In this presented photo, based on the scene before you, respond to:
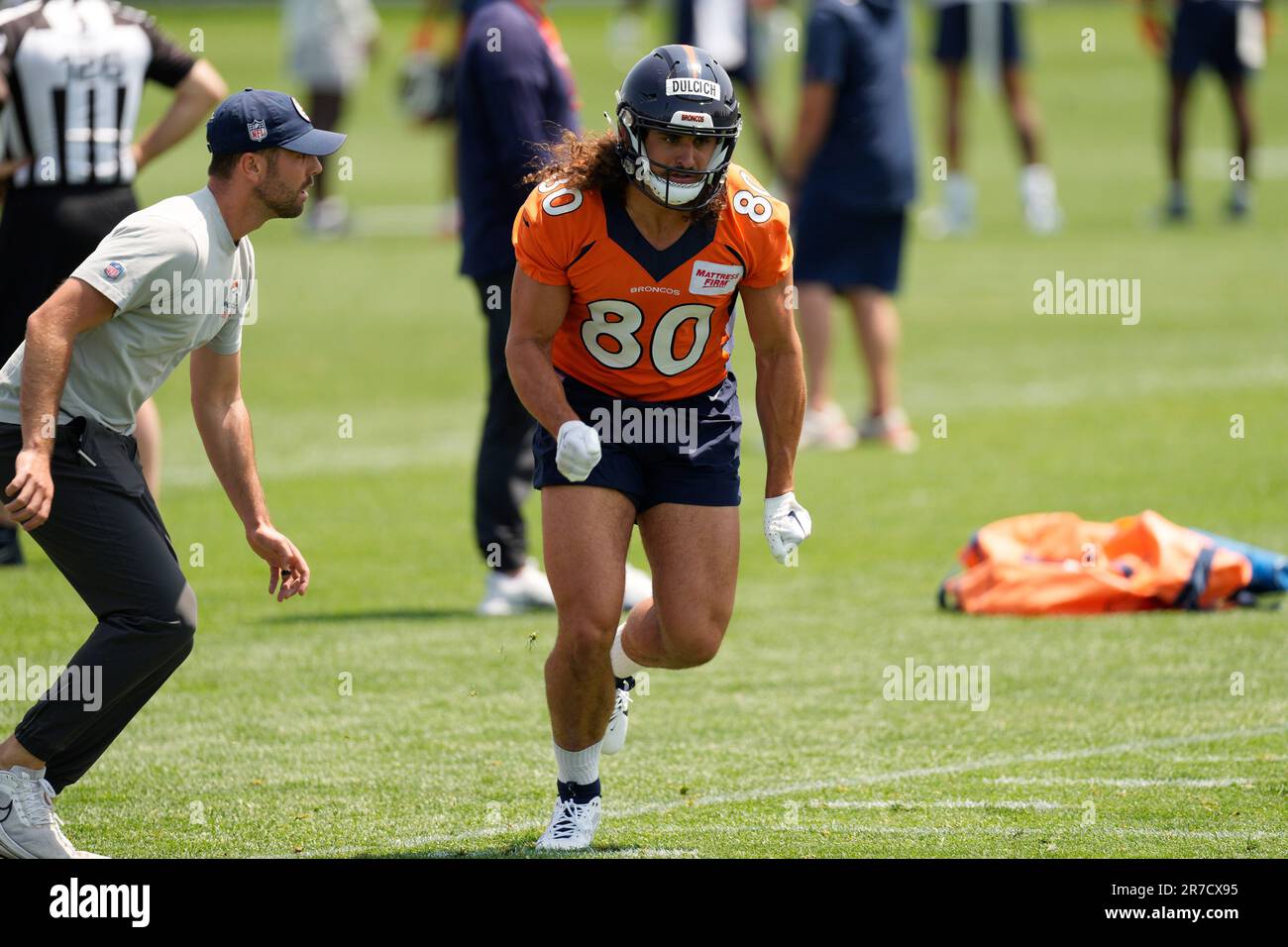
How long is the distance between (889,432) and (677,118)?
7263 mm

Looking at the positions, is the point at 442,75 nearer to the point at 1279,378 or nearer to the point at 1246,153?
the point at 1246,153

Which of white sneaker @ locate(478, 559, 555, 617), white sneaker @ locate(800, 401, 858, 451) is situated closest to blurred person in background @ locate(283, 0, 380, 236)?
white sneaker @ locate(800, 401, 858, 451)

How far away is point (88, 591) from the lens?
18.7ft

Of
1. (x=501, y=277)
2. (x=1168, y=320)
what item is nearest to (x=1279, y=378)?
(x=1168, y=320)

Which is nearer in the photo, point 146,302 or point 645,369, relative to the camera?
point 146,302

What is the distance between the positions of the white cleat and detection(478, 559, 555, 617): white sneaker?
136 inches

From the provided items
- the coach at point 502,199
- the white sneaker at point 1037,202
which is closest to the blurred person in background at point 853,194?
the coach at point 502,199

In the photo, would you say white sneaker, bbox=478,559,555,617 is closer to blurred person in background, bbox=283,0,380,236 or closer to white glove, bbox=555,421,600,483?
white glove, bbox=555,421,600,483

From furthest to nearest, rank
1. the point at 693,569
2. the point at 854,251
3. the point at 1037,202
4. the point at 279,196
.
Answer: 1. the point at 1037,202
2. the point at 854,251
3. the point at 693,569
4. the point at 279,196

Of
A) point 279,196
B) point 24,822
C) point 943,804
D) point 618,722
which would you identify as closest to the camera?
point 24,822

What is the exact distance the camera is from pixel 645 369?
6027 mm

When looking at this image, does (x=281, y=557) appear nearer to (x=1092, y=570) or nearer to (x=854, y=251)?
(x=1092, y=570)

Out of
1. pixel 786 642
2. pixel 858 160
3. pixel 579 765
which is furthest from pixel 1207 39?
pixel 579 765

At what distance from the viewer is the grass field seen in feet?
20.4
